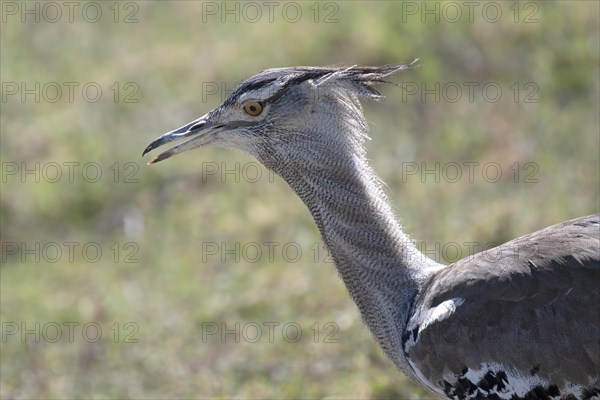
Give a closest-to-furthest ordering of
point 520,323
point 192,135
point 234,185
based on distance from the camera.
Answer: point 520,323 < point 192,135 < point 234,185

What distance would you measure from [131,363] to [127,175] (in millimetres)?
1664

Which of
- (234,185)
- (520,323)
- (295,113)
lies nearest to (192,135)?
(295,113)

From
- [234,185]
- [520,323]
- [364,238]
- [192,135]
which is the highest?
[192,135]

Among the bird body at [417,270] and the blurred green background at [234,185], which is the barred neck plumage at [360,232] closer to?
the bird body at [417,270]

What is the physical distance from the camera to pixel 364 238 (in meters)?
3.28

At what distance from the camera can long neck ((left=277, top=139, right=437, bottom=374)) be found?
3.26 meters

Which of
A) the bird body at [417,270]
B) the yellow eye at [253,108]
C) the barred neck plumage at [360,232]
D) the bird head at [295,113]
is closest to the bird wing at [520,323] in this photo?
the bird body at [417,270]

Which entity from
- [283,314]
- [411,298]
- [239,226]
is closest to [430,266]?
[411,298]

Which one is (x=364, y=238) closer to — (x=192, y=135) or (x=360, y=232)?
(x=360, y=232)

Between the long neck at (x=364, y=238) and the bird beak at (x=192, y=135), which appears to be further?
the bird beak at (x=192, y=135)

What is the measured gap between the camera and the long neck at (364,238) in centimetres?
326

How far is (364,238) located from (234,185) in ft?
8.58

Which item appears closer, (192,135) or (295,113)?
(295,113)

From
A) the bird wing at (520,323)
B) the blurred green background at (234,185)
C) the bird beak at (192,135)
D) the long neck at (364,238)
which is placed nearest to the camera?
the bird wing at (520,323)
